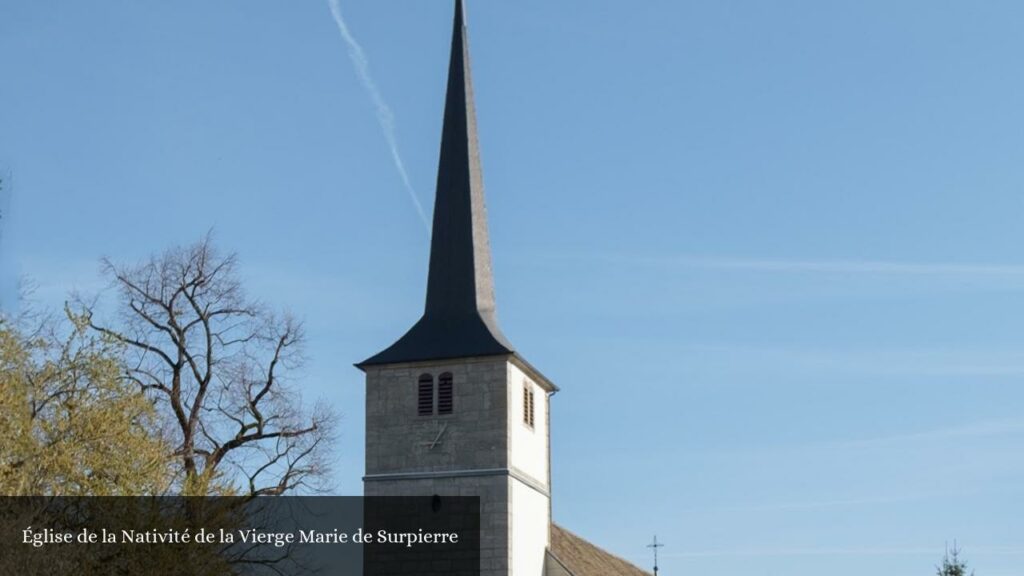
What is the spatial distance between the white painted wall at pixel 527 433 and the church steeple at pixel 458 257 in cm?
110

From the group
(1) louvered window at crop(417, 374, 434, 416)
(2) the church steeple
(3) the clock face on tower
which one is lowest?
(3) the clock face on tower

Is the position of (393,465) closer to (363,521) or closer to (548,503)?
(363,521)

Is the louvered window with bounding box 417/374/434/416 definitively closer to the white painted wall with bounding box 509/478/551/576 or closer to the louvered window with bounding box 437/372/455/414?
the louvered window with bounding box 437/372/455/414

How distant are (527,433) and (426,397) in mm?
2667

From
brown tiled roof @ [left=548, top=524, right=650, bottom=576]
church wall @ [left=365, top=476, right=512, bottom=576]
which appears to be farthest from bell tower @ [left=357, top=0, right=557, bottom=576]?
brown tiled roof @ [left=548, top=524, right=650, bottom=576]

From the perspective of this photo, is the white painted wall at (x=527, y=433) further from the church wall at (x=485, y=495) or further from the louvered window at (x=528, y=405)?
the church wall at (x=485, y=495)

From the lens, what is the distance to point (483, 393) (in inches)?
1403

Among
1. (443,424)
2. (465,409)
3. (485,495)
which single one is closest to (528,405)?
(465,409)

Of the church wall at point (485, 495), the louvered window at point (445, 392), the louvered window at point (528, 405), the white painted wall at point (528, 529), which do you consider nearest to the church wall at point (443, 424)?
the louvered window at point (445, 392)

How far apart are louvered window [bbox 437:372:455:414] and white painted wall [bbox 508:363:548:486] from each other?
1363mm

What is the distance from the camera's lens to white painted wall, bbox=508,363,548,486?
117ft

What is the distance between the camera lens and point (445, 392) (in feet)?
118

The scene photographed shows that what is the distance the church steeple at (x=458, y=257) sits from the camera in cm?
3647

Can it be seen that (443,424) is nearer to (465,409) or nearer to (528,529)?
(465,409)
